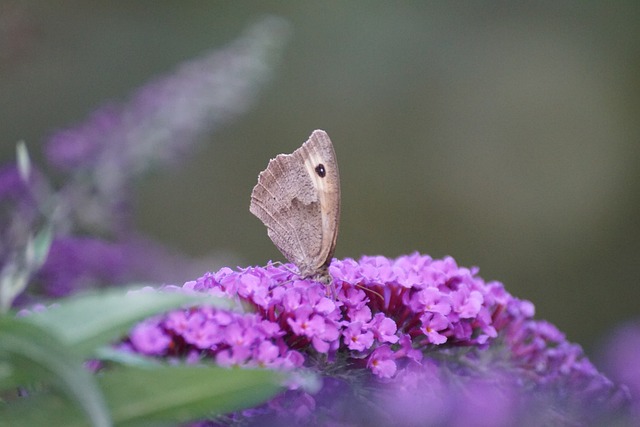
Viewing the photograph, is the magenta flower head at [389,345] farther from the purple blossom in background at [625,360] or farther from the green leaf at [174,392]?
the green leaf at [174,392]

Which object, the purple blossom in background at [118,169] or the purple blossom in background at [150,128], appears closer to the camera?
the purple blossom in background at [118,169]

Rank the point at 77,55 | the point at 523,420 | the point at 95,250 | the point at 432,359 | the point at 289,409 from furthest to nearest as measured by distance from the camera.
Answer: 1. the point at 77,55
2. the point at 95,250
3. the point at 432,359
4. the point at 289,409
5. the point at 523,420

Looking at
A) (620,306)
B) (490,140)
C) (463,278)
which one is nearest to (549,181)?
(490,140)

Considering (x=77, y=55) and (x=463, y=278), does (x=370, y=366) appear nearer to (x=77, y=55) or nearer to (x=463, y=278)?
(x=463, y=278)

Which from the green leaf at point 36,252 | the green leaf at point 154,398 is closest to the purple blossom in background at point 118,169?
the green leaf at point 36,252

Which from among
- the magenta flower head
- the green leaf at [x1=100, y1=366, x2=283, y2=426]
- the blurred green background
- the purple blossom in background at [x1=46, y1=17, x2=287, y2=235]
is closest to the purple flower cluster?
the magenta flower head
